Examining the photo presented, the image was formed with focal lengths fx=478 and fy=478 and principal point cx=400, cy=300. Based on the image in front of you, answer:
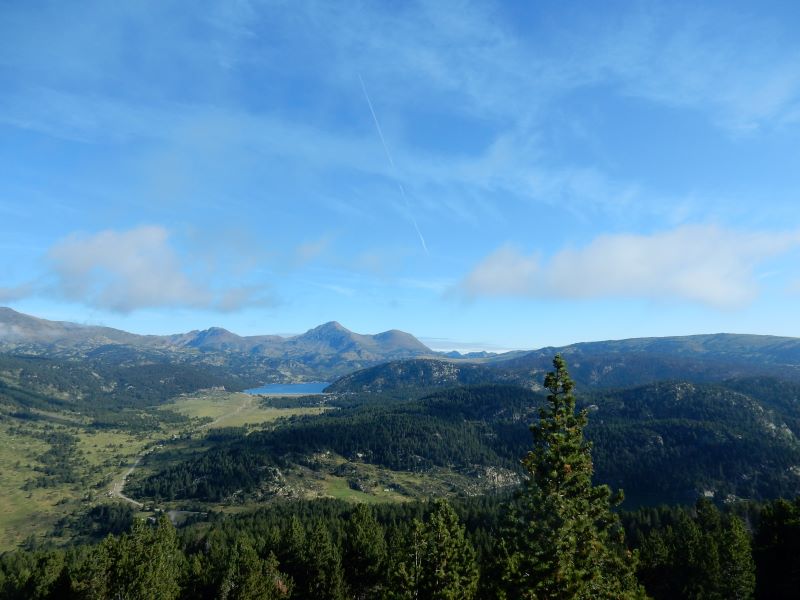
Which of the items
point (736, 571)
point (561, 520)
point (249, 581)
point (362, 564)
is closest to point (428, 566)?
point (561, 520)

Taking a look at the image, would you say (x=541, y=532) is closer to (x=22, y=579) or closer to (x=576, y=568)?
(x=576, y=568)

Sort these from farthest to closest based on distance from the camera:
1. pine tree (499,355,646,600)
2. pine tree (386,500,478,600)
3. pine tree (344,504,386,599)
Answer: pine tree (344,504,386,599) < pine tree (386,500,478,600) < pine tree (499,355,646,600)

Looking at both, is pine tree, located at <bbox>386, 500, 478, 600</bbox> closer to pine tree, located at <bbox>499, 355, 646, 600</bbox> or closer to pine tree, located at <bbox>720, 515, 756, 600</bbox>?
pine tree, located at <bbox>499, 355, 646, 600</bbox>

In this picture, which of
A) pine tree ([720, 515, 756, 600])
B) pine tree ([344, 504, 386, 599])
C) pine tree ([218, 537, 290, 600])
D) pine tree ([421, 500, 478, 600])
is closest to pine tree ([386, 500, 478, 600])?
pine tree ([421, 500, 478, 600])

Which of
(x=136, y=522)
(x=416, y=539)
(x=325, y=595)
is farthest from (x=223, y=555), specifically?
(x=416, y=539)

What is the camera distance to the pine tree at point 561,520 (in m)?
30.8

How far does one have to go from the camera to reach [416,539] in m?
48.3

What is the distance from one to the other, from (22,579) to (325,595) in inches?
2749

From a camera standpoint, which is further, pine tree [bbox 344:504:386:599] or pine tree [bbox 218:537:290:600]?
pine tree [bbox 344:504:386:599]

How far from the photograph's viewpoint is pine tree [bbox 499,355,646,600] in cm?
3075

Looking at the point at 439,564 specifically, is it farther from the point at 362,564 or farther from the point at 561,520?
the point at 362,564

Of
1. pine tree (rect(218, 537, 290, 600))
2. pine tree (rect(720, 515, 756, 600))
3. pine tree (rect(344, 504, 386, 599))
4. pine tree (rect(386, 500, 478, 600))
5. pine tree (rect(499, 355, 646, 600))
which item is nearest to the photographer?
pine tree (rect(499, 355, 646, 600))

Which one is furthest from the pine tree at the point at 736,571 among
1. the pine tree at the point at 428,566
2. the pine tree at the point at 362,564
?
the pine tree at the point at 362,564

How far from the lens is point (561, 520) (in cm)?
3112
